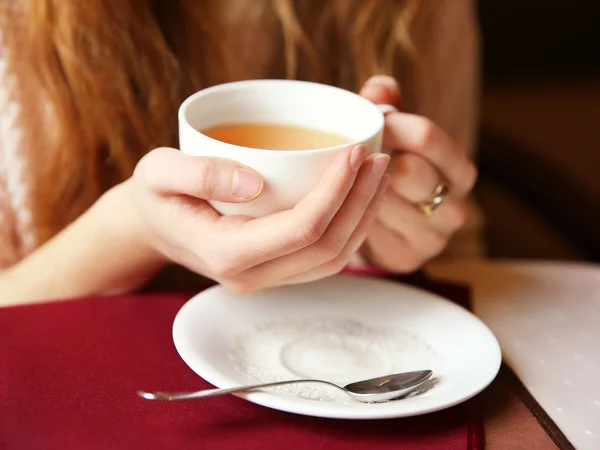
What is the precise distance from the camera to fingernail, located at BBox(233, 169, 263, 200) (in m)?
0.53

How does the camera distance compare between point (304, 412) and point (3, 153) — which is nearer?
point (304, 412)

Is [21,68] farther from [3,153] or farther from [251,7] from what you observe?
[251,7]

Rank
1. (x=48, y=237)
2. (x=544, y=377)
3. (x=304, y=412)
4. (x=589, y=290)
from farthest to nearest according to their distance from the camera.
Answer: (x=48, y=237)
(x=589, y=290)
(x=544, y=377)
(x=304, y=412)

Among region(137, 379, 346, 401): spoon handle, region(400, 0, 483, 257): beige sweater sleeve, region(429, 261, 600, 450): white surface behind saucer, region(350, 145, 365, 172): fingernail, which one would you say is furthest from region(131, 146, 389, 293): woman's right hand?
region(400, 0, 483, 257): beige sweater sleeve

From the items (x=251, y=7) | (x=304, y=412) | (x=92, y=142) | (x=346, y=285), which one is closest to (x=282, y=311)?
(x=346, y=285)

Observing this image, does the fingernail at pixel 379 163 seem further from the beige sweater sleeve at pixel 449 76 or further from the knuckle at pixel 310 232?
the beige sweater sleeve at pixel 449 76

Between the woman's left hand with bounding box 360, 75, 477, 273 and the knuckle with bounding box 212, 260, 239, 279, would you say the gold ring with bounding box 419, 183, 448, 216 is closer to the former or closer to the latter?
the woman's left hand with bounding box 360, 75, 477, 273

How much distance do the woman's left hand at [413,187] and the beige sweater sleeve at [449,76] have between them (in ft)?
1.37

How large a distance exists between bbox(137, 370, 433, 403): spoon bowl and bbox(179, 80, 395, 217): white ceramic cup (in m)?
0.14

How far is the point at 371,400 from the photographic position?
54 centimetres

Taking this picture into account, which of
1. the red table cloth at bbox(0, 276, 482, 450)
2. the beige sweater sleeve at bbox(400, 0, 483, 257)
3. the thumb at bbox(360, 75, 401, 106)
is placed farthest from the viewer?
the beige sweater sleeve at bbox(400, 0, 483, 257)

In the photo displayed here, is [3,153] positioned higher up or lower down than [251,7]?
lower down

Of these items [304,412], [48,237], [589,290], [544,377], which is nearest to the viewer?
[304,412]

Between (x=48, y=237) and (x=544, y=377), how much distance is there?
25.2 inches
